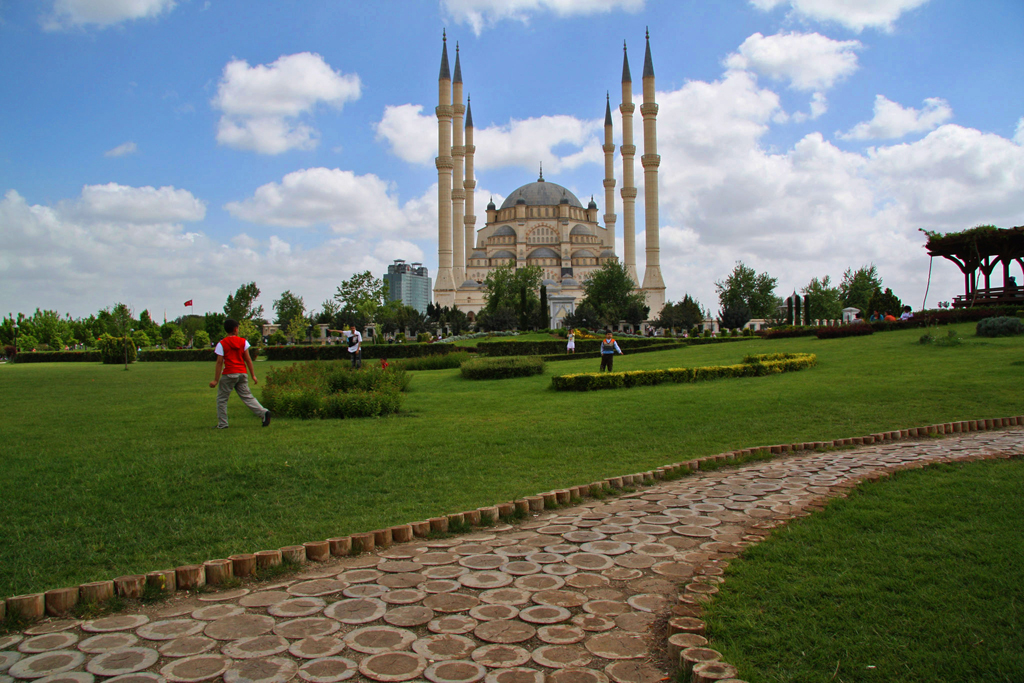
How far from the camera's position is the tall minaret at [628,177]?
196ft

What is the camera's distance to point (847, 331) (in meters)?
22.5

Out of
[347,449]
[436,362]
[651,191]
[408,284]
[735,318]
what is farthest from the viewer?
[408,284]

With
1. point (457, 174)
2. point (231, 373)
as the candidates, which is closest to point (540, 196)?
point (457, 174)

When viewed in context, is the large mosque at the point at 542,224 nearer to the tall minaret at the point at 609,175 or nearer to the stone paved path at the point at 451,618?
the tall minaret at the point at 609,175

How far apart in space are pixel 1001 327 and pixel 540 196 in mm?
68857

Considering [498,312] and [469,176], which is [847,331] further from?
[469,176]

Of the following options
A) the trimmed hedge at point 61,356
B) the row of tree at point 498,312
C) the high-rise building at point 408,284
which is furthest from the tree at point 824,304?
the high-rise building at point 408,284

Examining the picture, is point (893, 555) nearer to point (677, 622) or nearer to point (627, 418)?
point (677, 622)

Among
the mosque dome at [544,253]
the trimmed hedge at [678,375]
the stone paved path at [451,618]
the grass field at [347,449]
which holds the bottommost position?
the stone paved path at [451,618]

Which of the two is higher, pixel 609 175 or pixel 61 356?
pixel 609 175

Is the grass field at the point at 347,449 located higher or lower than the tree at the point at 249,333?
lower

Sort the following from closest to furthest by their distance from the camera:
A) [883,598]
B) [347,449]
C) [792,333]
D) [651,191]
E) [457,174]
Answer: [883,598] → [347,449] → [792,333] → [651,191] → [457,174]

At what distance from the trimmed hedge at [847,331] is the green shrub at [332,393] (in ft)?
55.9

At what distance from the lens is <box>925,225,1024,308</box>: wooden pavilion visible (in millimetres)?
23953
